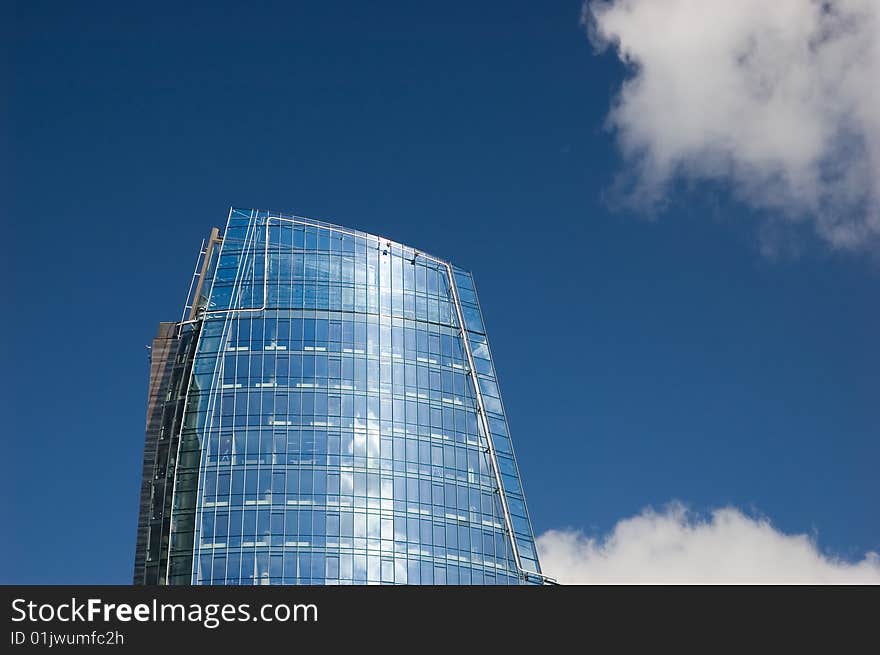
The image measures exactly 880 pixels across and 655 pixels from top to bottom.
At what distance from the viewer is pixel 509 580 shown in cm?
11944

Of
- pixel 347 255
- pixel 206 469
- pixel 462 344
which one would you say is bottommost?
pixel 206 469

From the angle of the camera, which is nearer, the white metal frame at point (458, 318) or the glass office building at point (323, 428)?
the glass office building at point (323, 428)

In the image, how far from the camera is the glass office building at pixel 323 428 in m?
114

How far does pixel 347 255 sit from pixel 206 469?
2877 centimetres

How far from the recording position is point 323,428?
395 feet

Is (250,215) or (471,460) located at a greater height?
(250,215)

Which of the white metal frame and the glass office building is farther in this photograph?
the white metal frame

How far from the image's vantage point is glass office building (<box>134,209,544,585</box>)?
114 metres

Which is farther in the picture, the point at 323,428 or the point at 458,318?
the point at 458,318

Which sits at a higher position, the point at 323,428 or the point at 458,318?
the point at 458,318

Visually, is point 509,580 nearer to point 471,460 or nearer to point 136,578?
point 471,460

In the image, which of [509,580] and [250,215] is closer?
[509,580]
